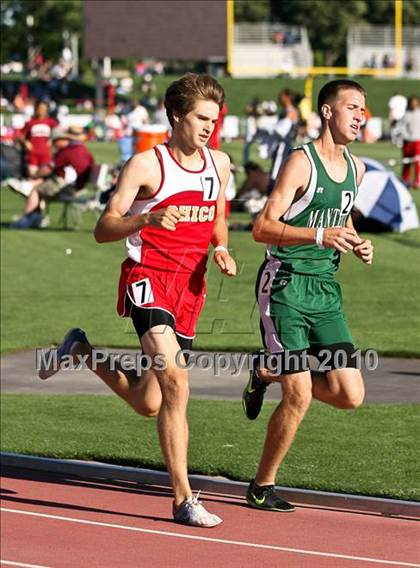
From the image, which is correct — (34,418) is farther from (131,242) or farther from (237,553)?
(131,242)

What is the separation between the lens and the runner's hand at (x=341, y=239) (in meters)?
6.80

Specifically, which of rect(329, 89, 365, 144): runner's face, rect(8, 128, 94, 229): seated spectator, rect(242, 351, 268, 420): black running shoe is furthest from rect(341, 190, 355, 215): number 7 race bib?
rect(8, 128, 94, 229): seated spectator

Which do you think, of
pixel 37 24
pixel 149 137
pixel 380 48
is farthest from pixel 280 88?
pixel 149 137

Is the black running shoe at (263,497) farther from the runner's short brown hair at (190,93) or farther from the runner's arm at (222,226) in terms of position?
the runner's short brown hair at (190,93)

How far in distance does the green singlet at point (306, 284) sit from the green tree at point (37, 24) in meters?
61.0

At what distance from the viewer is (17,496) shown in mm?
10602

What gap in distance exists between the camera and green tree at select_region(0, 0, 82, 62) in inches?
2761

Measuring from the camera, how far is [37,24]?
77.1m

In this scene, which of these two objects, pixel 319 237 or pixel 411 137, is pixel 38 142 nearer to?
pixel 411 137

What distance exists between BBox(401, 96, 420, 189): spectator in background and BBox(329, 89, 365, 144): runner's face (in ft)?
81.5

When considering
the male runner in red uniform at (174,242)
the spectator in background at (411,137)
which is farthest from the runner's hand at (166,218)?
the spectator in background at (411,137)

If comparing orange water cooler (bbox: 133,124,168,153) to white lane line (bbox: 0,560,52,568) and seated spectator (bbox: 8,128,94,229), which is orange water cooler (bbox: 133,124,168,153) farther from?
white lane line (bbox: 0,560,52,568)

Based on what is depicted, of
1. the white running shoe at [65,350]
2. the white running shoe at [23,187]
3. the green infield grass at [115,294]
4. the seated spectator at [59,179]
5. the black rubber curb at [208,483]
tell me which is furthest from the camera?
the white running shoe at [23,187]

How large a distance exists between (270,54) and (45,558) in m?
29.2
